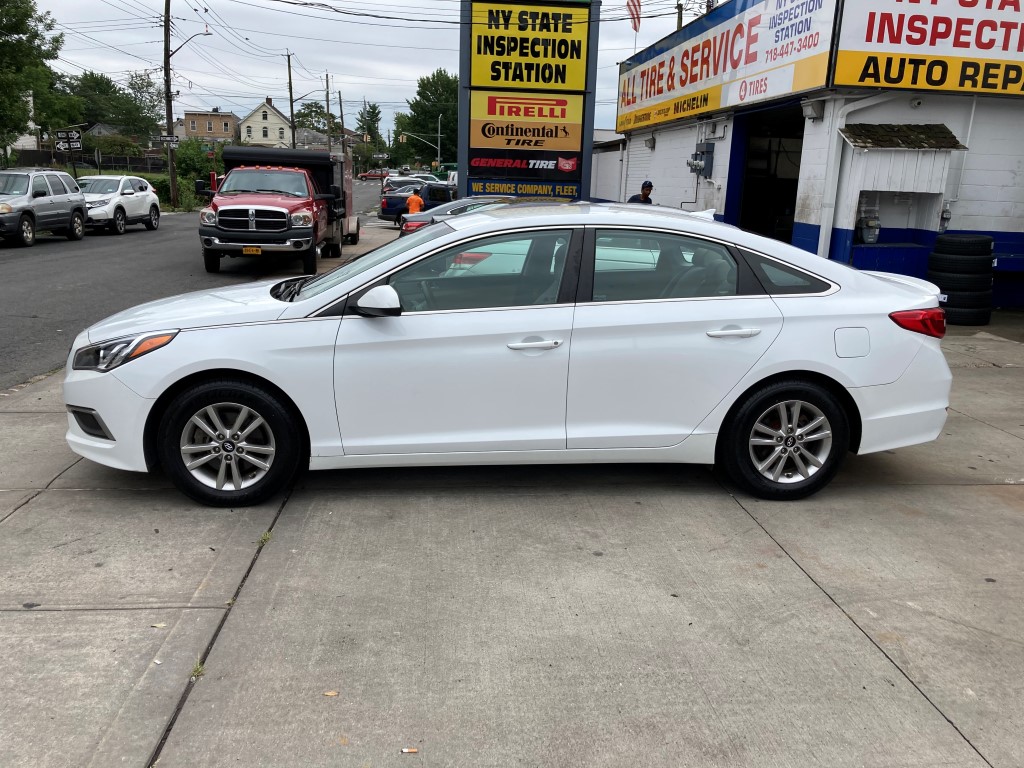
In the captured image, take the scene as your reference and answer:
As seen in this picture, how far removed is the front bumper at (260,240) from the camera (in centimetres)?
1548

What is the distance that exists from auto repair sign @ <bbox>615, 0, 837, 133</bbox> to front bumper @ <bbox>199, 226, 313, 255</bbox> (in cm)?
767

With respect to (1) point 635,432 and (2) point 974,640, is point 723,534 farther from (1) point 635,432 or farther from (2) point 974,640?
(2) point 974,640

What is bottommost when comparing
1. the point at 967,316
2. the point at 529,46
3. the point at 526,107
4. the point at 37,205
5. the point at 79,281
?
the point at 79,281

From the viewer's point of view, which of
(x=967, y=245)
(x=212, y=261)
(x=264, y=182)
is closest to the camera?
(x=967, y=245)

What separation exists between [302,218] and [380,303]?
468 inches

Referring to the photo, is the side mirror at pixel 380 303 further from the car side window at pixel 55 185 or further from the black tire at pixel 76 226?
the black tire at pixel 76 226

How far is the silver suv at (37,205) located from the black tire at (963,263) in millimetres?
18528

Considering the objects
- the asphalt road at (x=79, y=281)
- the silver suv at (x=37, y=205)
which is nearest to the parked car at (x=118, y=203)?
the asphalt road at (x=79, y=281)

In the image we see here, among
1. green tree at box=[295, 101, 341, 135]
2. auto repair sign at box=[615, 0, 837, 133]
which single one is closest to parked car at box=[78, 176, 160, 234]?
auto repair sign at box=[615, 0, 837, 133]

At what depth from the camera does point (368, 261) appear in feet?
16.9

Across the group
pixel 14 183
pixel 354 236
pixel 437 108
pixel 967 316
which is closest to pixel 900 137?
pixel 967 316

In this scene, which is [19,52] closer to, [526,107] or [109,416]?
[526,107]

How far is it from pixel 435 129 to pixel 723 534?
10760 cm

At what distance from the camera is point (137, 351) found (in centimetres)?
451
